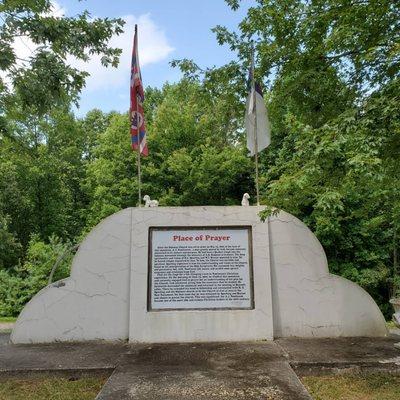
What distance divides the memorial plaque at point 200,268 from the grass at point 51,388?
1.69 metres

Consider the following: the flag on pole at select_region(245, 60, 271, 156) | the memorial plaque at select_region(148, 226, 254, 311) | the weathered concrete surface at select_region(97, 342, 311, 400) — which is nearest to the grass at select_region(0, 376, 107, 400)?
the weathered concrete surface at select_region(97, 342, 311, 400)

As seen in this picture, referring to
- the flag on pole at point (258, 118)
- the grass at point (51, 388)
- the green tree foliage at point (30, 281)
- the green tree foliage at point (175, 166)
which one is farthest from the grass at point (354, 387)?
the green tree foliage at point (175, 166)

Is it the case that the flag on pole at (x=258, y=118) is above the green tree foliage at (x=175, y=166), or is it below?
below

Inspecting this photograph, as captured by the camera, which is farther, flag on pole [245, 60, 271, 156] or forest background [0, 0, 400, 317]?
flag on pole [245, 60, 271, 156]

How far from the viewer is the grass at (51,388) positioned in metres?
4.38

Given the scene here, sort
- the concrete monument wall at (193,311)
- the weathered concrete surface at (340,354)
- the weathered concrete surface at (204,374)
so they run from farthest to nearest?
the concrete monument wall at (193,311)
the weathered concrete surface at (340,354)
the weathered concrete surface at (204,374)

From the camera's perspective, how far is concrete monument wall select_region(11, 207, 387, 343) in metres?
6.26

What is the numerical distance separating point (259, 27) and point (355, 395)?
675 cm

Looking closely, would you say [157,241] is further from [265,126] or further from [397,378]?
[397,378]

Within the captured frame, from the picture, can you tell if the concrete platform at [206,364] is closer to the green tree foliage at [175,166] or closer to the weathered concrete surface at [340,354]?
the weathered concrete surface at [340,354]

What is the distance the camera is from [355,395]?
14.2 ft

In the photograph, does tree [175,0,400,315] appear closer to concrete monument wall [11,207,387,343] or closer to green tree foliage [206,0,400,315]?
green tree foliage [206,0,400,315]

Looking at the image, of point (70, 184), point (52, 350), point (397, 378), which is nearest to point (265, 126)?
point (397, 378)

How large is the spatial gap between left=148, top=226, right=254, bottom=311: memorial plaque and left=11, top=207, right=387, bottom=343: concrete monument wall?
95 mm
